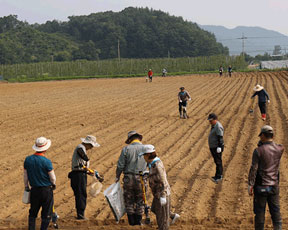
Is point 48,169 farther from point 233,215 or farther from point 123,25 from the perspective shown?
point 123,25

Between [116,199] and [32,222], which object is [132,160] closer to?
[116,199]

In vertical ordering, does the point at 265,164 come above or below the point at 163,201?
above

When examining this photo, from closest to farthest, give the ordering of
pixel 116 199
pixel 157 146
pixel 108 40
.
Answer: pixel 116 199 < pixel 157 146 < pixel 108 40

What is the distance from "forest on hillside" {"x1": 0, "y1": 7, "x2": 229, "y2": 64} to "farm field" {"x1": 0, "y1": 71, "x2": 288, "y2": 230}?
70.1 m

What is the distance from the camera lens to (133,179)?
6.99 meters

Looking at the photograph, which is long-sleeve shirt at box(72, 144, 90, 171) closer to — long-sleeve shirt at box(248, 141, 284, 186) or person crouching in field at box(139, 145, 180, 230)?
person crouching in field at box(139, 145, 180, 230)

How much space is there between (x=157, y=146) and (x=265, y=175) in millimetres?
7160

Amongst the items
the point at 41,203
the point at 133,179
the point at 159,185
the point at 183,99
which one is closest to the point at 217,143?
the point at 133,179

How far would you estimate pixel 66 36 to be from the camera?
119875mm

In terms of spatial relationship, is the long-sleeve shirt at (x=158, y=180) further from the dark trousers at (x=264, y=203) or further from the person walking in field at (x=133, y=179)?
the dark trousers at (x=264, y=203)

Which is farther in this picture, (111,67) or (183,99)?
(111,67)

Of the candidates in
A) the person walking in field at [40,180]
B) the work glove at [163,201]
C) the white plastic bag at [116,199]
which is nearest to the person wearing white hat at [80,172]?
the white plastic bag at [116,199]

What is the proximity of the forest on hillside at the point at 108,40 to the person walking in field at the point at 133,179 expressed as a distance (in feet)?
278

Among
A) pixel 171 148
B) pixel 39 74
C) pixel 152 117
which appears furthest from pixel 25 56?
pixel 171 148
